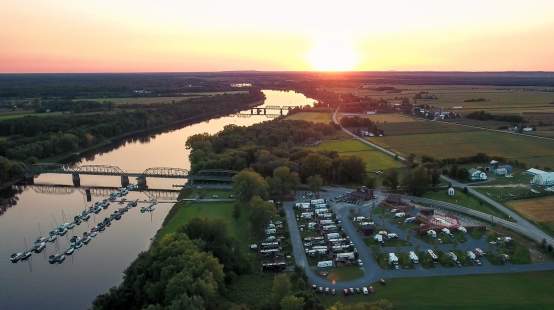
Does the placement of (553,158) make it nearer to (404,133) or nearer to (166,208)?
(404,133)

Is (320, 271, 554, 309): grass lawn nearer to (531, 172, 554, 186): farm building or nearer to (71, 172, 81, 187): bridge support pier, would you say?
(531, 172, 554, 186): farm building

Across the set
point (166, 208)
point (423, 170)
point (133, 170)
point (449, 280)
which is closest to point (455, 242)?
point (449, 280)

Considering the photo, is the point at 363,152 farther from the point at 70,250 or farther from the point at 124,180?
the point at 70,250

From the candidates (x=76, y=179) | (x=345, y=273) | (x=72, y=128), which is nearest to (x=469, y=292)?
(x=345, y=273)

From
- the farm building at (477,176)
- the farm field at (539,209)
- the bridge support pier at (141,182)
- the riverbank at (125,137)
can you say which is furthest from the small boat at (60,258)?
the farm building at (477,176)

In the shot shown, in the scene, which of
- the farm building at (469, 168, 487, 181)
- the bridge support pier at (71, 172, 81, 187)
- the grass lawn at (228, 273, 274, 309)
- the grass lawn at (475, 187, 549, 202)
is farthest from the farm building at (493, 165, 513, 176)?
the bridge support pier at (71, 172, 81, 187)
